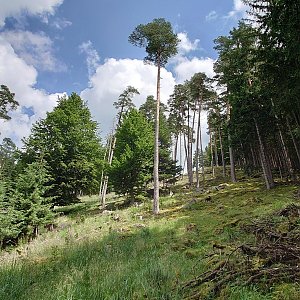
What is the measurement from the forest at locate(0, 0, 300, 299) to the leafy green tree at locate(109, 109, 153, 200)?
10cm

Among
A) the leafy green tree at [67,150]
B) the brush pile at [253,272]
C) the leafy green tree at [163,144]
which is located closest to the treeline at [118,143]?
the leafy green tree at [67,150]

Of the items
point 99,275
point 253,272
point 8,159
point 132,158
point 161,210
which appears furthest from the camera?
point 8,159

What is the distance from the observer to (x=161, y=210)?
771 inches

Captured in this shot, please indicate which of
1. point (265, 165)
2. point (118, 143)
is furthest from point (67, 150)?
point (265, 165)

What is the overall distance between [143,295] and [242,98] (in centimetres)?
1946

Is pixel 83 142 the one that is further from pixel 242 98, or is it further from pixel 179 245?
pixel 179 245

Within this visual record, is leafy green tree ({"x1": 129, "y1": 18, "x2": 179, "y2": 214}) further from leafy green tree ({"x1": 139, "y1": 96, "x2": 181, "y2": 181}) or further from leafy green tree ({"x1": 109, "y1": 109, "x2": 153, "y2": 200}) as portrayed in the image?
leafy green tree ({"x1": 139, "y1": 96, "x2": 181, "y2": 181})

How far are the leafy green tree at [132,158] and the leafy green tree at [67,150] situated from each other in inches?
78.5

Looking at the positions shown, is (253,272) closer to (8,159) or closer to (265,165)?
(265,165)

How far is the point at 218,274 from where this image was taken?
4828 mm

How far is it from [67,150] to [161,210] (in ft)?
30.1

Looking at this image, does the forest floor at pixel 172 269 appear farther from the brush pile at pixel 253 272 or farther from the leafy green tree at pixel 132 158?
the leafy green tree at pixel 132 158

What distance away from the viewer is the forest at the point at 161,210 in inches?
192

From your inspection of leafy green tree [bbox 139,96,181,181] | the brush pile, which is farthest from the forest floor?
leafy green tree [bbox 139,96,181,181]
